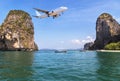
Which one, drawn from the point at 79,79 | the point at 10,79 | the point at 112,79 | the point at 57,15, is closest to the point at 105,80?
the point at 112,79

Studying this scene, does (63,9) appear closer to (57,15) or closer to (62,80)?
(57,15)

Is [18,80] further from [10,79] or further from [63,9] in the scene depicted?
[63,9]

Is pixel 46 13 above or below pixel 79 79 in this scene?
above

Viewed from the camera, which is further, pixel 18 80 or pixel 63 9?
pixel 63 9

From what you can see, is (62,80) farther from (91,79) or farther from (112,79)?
(112,79)

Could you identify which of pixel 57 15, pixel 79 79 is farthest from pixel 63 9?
pixel 79 79

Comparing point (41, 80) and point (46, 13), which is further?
point (46, 13)

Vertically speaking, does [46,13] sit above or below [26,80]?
above
